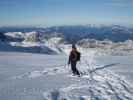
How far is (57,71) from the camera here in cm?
1895

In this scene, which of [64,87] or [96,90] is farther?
[64,87]

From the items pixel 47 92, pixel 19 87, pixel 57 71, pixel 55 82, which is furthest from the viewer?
pixel 57 71

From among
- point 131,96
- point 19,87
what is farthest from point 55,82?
point 131,96

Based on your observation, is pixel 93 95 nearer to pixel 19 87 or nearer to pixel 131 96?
pixel 131 96

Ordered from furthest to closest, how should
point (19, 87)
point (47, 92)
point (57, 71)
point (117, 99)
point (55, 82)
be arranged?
1. point (57, 71)
2. point (55, 82)
3. point (19, 87)
4. point (47, 92)
5. point (117, 99)

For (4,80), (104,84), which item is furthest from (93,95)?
(4,80)

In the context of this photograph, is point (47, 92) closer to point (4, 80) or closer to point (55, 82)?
point (55, 82)

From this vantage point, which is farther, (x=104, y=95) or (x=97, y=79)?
(x=97, y=79)

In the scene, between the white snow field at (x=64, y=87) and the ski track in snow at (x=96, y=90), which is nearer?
the ski track in snow at (x=96, y=90)

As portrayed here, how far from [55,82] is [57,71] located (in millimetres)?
4117

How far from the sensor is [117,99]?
10.9m

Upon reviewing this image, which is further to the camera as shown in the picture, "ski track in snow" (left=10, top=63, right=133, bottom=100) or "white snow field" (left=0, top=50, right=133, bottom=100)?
"white snow field" (left=0, top=50, right=133, bottom=100)

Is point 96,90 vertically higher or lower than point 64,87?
higher

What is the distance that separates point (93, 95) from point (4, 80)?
19.1 feet
